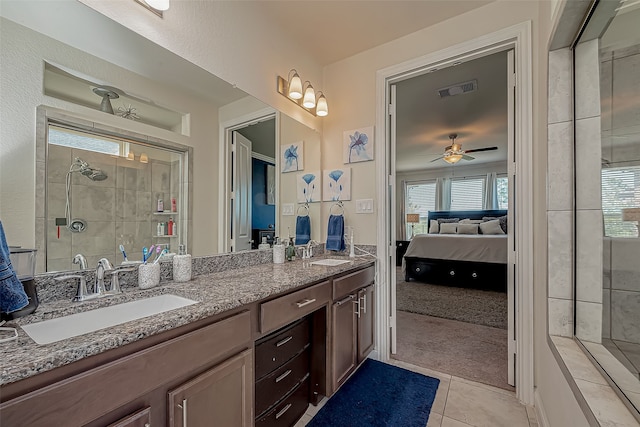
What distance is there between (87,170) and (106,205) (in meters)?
0.16

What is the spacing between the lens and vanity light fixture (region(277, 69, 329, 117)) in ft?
7.41

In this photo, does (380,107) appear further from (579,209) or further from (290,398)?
(290,398)

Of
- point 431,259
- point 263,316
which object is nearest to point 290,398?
point 263,316

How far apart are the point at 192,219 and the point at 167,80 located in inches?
30.3

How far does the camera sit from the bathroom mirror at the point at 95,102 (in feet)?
3.27

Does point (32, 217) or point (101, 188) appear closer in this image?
point (32, 217)

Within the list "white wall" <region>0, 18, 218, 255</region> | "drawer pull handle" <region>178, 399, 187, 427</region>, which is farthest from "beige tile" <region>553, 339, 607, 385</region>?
"white wall" <region>0, 18, 218, 255</region>

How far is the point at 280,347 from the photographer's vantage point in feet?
4.72

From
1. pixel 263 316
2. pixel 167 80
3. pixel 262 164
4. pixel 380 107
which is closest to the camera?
pixel 263 316

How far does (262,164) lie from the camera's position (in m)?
2.19

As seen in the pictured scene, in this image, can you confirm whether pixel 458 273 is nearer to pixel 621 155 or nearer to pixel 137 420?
pixel 621 155

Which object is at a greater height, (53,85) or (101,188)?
(53,85)

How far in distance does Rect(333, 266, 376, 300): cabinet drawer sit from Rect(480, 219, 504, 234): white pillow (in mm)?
4967

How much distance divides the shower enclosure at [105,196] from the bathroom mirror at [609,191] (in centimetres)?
207
